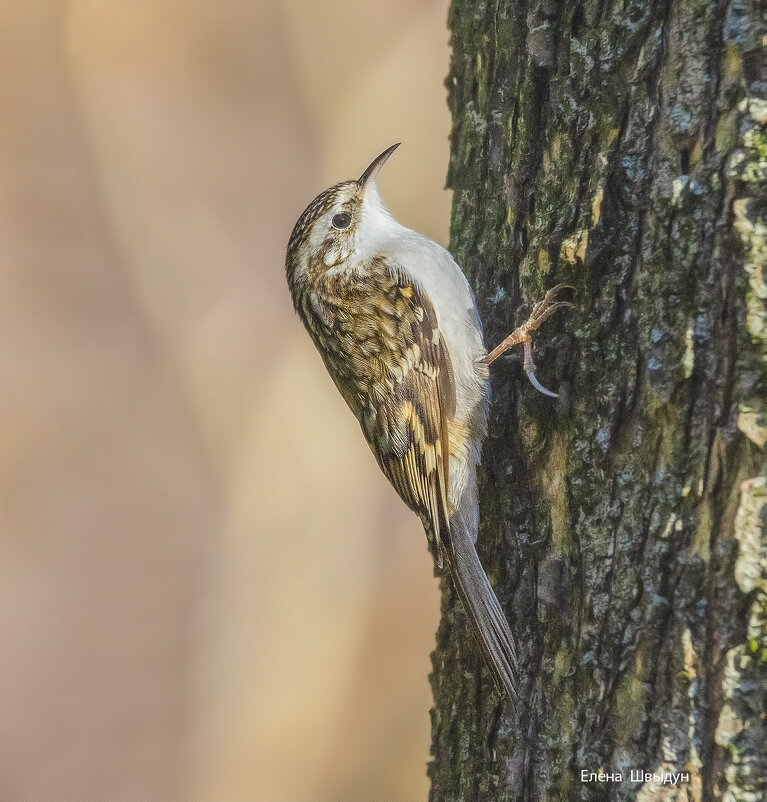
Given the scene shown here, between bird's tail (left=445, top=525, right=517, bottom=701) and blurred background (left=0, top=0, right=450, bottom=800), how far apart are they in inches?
134

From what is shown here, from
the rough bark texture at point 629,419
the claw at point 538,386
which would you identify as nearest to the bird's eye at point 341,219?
the rough bark texture at point 629,419

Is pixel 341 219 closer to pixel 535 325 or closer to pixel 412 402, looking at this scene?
pixel 412 402

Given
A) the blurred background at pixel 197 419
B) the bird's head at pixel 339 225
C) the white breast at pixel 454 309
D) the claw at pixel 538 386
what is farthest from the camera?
the blurred background at pixel 197 419

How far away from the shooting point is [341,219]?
2844 millimetres

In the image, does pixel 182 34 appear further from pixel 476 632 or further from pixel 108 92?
pixel 476 632

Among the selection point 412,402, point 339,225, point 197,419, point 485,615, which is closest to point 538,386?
point 485,615

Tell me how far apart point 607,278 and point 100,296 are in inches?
177

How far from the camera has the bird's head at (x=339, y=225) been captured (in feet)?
9.30

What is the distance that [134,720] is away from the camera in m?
5.36

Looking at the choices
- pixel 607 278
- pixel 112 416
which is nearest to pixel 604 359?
pixel 607 278

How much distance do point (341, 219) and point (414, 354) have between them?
0.56 metres

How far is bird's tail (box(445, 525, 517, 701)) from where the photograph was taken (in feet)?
6.29

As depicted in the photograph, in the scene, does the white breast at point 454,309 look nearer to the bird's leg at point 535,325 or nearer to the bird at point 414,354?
the bird at point 414,354

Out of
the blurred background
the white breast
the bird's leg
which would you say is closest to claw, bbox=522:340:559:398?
the bird's leg
